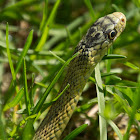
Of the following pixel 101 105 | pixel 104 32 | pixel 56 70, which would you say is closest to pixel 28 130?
pixel 101 105

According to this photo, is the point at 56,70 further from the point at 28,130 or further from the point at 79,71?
the point at 28,130

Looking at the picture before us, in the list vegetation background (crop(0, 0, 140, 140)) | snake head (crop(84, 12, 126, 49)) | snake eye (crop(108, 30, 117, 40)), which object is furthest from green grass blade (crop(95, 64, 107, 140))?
snake eye (crop(108, 30, 117, 40))

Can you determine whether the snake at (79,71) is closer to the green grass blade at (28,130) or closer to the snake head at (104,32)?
the snake head at (104,32)

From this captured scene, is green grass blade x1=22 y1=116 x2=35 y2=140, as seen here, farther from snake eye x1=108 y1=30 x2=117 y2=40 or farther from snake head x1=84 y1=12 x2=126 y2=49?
snake eye x1=108 y1=30 x2=117 y2=40

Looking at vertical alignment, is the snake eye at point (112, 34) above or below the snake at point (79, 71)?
above

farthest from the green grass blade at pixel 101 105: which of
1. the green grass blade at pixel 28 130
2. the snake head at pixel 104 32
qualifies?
the green grass blade at pixel 28 130

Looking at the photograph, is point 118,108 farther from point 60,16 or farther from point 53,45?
point 60,16

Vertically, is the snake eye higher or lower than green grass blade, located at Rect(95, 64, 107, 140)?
higher
